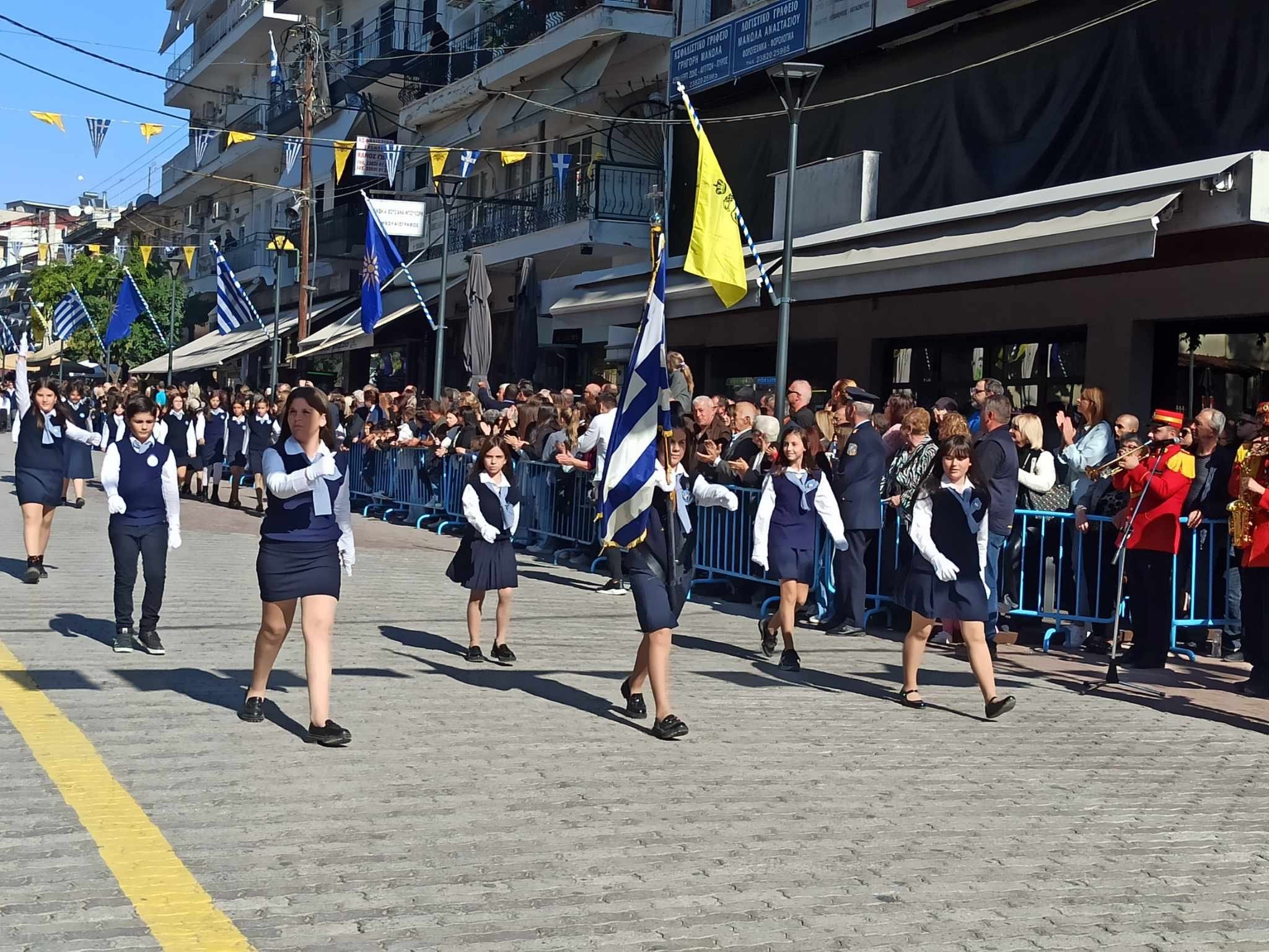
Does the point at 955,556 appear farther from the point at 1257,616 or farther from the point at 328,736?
the point at 328,736

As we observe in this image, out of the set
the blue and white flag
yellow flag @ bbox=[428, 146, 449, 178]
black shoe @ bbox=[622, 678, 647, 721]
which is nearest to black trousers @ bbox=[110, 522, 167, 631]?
black shoe @ bbox=[622, 678, 647, 721]

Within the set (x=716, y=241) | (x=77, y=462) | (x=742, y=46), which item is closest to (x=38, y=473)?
(x=77, y=462)

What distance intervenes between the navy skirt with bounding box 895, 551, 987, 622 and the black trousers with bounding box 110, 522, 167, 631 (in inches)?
187

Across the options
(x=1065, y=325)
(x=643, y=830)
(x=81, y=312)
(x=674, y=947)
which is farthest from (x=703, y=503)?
(x=81, y=312)

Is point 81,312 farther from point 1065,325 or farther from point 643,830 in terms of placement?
point 643,830

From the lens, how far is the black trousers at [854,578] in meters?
11.8

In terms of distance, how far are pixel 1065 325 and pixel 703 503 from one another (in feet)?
26.7

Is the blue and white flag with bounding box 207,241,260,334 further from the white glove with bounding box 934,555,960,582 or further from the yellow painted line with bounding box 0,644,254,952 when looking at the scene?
the white glove with bounding box 934,555,960,582

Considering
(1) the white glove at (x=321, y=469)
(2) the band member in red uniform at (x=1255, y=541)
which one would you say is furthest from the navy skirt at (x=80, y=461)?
(2) the band member in red uniform at (x=1255, y=541)

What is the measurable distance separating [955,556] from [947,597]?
241mm

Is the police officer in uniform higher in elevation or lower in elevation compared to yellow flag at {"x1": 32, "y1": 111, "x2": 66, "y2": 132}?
lower

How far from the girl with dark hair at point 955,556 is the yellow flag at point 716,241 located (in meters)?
5.11

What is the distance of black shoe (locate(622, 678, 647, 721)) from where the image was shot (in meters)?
8.29

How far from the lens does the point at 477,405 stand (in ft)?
60.9
